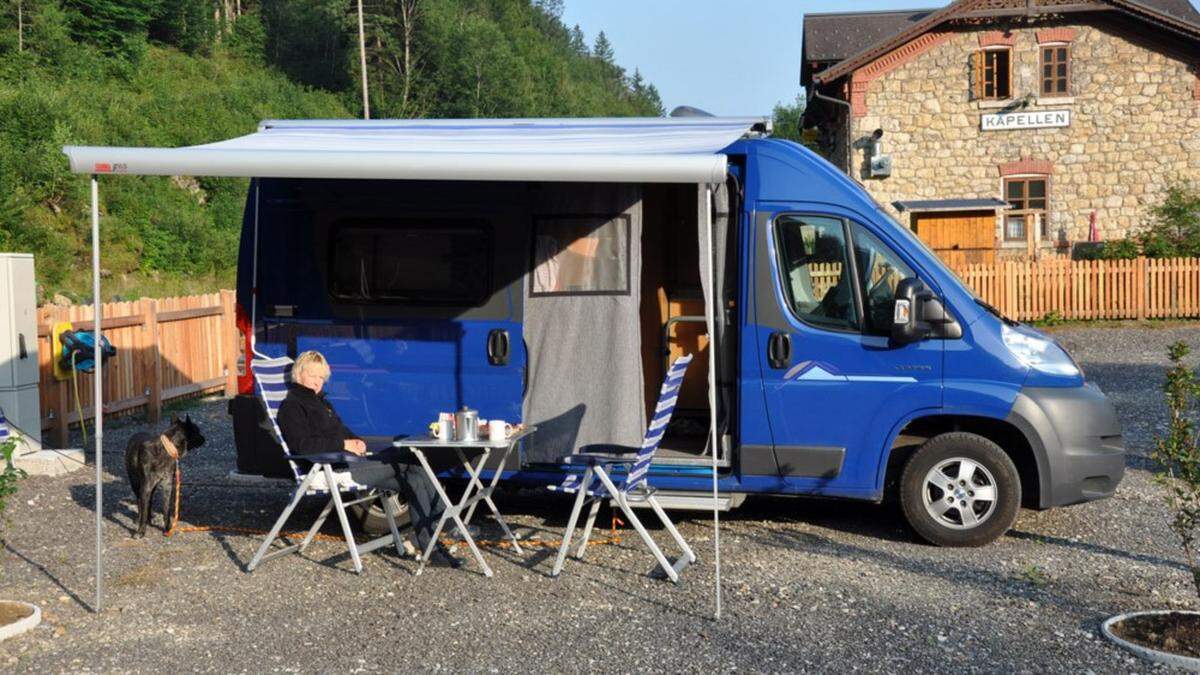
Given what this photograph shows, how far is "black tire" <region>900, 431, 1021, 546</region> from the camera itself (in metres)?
7.50

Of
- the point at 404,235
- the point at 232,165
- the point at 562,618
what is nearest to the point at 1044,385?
the point at 562,618

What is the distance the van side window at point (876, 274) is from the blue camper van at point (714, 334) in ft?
0.04

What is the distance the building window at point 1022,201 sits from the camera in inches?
1107

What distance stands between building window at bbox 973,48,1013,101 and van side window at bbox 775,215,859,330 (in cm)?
2199

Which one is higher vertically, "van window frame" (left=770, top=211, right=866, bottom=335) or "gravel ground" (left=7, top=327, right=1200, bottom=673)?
"van window frame" (left=770, top=211, right=866, bottom=335)

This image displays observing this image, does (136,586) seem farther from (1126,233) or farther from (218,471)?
(1126,233)

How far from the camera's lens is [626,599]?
6605 mm

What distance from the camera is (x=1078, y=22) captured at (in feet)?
91.0

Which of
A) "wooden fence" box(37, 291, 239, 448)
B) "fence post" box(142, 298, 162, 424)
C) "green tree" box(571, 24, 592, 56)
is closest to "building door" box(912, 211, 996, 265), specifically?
"wooden fence" box(37, 291, 239, 448)

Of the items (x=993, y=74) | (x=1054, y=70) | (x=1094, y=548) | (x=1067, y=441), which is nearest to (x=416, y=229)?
(x=1067, y=441)

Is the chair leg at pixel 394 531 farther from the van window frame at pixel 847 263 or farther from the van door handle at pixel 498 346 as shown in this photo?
the van window frame at pixel 847 263

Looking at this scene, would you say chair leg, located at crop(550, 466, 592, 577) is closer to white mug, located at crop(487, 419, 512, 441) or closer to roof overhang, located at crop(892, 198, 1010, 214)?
white mug, located at crop(487, 419, 512, 441)

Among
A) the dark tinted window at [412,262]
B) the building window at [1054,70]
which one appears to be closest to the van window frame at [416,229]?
the dark tinted window at [412,262]

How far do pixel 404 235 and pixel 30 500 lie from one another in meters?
3.81
